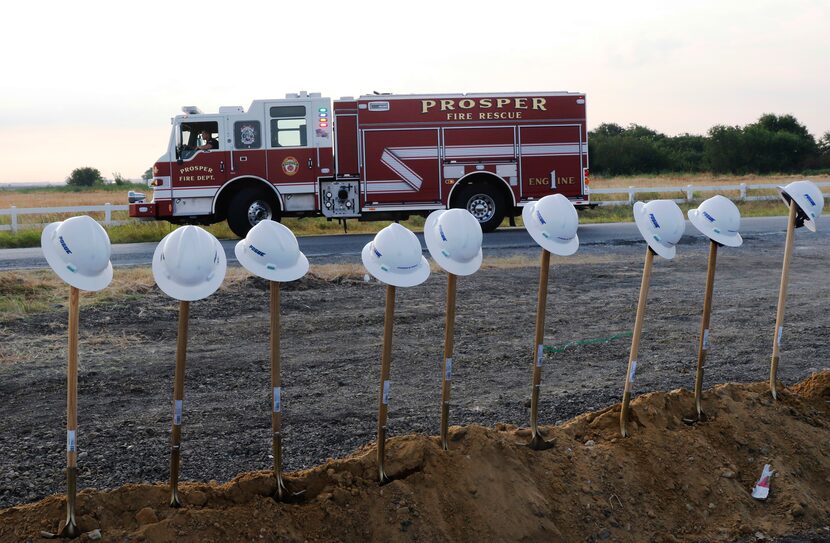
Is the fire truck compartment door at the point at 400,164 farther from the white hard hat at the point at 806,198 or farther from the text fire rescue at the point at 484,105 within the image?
the white hard hat at the point at 806,198

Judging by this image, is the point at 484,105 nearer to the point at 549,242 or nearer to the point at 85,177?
the point at 549,242

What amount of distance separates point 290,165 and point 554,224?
47.4 ft

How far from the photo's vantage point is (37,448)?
5754mm

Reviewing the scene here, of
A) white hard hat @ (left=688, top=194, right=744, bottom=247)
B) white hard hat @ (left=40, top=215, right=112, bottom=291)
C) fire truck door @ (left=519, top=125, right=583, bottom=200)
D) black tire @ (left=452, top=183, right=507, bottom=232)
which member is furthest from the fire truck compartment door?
white hard hat @ (left=40, top=215, right=112, bottom=291)

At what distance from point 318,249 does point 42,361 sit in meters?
9.37

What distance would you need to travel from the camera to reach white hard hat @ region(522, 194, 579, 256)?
5086mm

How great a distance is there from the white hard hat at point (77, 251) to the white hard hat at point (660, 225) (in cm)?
289

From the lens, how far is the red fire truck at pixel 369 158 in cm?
1898

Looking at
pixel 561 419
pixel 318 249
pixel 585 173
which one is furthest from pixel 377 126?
pixel 561 419

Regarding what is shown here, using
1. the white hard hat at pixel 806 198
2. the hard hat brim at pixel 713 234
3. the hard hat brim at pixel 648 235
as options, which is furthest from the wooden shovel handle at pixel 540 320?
the white hard hat at pixel 806 198

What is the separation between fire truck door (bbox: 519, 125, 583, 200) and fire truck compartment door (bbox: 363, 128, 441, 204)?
5.97ft

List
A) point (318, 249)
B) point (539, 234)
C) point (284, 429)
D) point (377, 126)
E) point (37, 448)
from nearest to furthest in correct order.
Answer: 1. point (539, 234)
2. point (37, 448)
3. point (284, 429)
4. point (318, 249)
5. point (377, 126)

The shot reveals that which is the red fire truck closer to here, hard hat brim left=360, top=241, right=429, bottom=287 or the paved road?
the paved road

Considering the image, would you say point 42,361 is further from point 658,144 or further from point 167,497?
point 658,144
